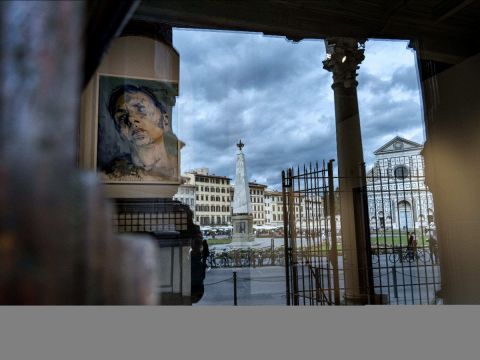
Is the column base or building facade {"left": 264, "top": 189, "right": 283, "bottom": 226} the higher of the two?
building facade {"left": 264, "top": 189, "right": 283, "bottom": 226}

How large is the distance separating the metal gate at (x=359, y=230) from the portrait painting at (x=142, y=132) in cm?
197

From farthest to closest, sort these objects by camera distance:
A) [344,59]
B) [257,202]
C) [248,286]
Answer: [257,202] < [248,286] < [344,59]

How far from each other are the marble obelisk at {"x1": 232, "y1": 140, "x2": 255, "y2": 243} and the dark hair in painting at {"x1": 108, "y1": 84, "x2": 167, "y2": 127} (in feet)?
6.11

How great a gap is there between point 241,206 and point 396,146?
298 centimetres

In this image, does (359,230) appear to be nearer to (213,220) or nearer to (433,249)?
(433,249)

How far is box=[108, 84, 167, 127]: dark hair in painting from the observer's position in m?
4.09

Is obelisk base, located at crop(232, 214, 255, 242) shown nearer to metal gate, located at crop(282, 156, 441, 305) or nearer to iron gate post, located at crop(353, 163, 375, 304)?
metal gate, located at crop(282, 156, 441, 305)

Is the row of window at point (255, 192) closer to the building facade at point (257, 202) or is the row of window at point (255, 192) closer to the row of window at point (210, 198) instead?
the building facade at point (257, 202)

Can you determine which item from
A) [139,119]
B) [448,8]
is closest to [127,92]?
[139,119]

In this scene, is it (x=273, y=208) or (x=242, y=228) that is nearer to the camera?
(x=273, y=208)

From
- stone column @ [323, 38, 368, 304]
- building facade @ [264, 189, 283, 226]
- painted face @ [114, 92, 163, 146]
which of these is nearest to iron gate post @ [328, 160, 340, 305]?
stone column @ [323, 38, 368, 304]

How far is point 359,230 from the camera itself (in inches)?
225

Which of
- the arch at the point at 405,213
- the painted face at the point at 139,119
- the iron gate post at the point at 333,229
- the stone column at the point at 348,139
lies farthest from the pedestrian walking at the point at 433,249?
the painted face at the point at 139,119

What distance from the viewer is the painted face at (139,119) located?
4430 millimetres
